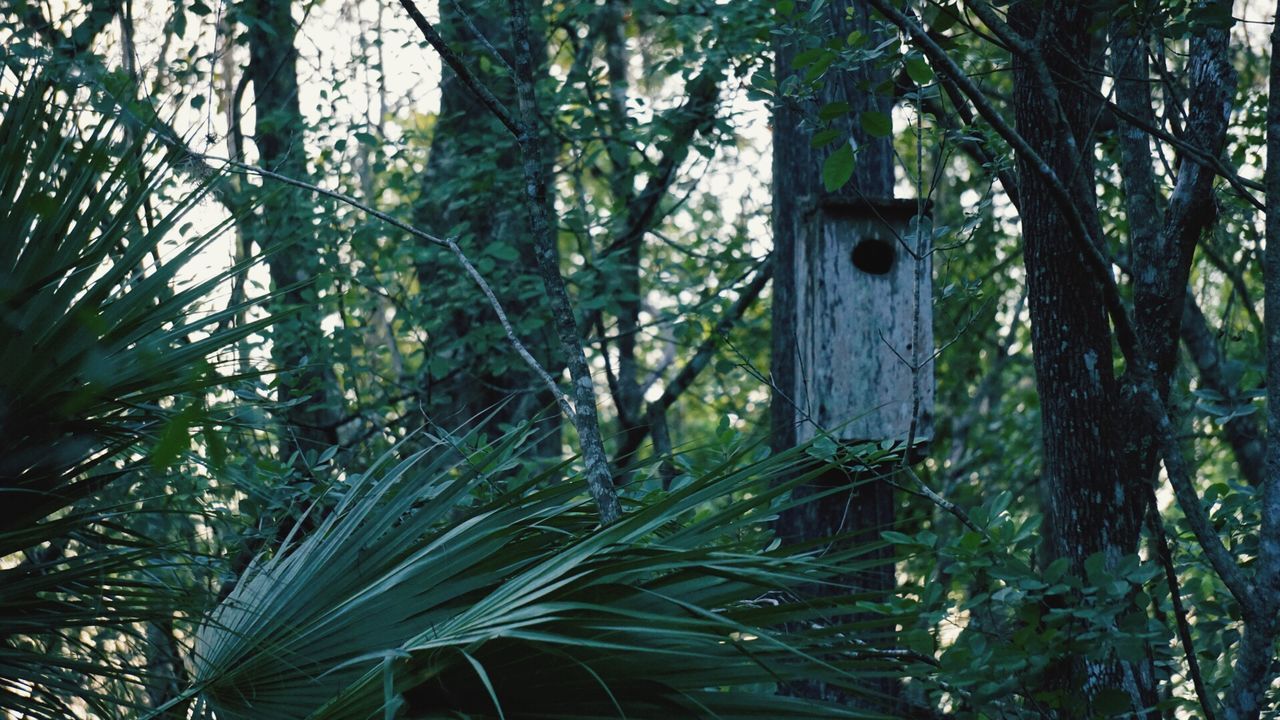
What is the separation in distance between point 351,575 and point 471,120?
4.74m

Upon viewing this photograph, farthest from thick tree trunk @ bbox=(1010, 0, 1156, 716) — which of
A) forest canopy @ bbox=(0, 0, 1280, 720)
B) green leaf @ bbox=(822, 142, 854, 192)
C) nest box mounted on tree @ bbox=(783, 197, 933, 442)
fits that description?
nest box mounted on tree @ bbox=(783, 197, 933, 442)

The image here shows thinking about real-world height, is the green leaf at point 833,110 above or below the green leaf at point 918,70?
below

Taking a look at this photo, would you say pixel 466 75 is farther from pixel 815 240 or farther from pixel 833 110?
pixel 815 240

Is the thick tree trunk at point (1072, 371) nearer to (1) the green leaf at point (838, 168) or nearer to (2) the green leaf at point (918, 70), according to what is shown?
(2) the green leaf at point (918, 70)

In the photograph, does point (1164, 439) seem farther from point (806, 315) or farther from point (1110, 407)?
point (806, 315)

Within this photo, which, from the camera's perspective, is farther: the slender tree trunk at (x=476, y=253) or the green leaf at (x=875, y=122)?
the slender tree trunk at (x=476, y=253)

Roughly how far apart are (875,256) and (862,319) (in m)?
0.22

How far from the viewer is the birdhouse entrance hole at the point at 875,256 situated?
3.55 m

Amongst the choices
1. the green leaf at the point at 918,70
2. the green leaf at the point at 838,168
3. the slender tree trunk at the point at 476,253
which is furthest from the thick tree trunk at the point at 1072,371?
the slender tree trunk at the point at 476,253

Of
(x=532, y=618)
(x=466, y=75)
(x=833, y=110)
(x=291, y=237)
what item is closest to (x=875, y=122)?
(x=833, y=110)

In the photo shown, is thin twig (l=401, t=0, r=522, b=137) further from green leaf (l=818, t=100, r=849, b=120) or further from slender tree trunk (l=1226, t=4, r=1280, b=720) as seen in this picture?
slender tree trunk (l=1226, t=4, r=1280, b=720)

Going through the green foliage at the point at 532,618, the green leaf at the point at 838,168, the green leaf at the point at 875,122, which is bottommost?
the green foliage at the point at 532,618

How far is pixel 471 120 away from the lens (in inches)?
256

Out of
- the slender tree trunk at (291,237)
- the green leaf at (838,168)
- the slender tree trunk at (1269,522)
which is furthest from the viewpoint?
the slender tree trunk at (291,237)
